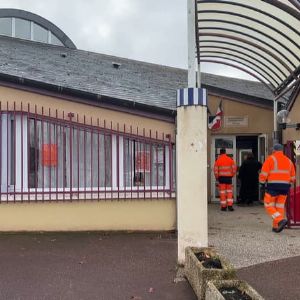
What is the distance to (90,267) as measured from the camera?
7129 mm

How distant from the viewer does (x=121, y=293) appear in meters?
5.97

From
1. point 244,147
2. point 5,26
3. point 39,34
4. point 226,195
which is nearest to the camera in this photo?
point 226,195

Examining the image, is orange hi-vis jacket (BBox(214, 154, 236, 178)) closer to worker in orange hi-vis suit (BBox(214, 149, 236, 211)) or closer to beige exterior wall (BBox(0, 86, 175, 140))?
worker in orange hi-vis suit (BBox(214, 149, 236, 211))

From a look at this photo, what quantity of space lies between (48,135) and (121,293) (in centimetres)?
460

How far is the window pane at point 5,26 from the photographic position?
68.1ft

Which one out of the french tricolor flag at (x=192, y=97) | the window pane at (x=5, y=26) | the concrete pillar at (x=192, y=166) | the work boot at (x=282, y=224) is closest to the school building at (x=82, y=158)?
the work boot at (x=282, y=224)

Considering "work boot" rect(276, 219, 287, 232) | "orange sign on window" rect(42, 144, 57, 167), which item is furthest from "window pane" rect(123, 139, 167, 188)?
"work boot" rect(276, 219, 287, 232)

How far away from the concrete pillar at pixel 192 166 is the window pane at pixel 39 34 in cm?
1639

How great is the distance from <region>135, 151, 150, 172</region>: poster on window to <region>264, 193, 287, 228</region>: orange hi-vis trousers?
240 centimetres

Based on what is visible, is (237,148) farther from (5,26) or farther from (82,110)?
(5,26)

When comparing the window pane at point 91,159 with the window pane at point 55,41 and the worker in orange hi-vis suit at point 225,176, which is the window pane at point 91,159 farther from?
the window pane at point 55,41

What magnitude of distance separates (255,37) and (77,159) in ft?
16.6

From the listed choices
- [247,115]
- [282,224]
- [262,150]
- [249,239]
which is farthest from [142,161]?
[262,150]

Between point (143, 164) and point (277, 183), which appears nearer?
point (277, 183)
